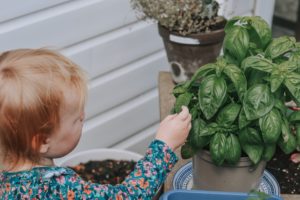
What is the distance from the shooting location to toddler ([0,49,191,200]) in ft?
4.51

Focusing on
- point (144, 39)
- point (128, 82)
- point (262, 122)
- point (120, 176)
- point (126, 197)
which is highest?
point (262, 122)

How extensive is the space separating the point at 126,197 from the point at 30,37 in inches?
41.0

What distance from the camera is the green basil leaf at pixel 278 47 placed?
5.27 feet

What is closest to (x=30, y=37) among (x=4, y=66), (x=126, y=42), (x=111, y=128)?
(x=126, y=42)

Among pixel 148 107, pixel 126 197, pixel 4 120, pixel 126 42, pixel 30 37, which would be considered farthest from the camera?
pixel 148 107

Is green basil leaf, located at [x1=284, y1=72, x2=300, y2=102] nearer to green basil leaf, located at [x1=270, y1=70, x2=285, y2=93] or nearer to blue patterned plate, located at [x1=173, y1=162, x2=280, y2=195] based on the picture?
green basil leaf, located at [x1=270, y1=70, x2=285, y2=93]

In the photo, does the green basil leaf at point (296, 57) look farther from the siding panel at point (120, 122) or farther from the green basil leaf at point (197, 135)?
the siding panel at point (120, 122)

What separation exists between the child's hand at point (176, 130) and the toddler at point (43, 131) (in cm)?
6

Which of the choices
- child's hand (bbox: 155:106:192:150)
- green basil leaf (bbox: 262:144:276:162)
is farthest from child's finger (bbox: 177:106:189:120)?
green basil leaf (bbox: 262:144:276:162)

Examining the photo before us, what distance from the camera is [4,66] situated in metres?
1.41

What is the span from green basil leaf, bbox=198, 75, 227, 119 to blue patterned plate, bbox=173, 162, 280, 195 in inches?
12.3

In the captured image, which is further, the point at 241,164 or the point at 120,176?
the point at 120,176

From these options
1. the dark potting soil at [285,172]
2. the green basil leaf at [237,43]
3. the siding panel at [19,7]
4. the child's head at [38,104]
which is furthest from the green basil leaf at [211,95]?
the siding panel at [19,7]

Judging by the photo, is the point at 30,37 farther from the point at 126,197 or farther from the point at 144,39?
the point at 126,197
